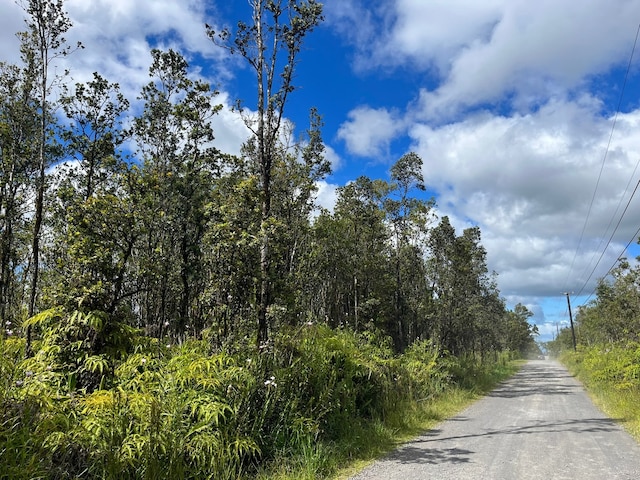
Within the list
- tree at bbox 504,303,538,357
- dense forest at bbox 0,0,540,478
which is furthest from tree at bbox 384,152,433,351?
tree at bbox 504,303,538,357

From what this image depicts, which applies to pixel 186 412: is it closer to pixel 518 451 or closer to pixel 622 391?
pixel 518 451

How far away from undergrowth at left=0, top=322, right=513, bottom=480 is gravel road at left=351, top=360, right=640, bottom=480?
801mm

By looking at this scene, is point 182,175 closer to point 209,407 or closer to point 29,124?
point 29,124

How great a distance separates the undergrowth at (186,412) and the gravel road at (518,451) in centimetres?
80

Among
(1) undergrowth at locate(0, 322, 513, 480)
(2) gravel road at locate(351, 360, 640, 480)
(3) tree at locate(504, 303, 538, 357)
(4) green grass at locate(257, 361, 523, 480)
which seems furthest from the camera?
(3) tree at locate(504, 303, 538, 357)

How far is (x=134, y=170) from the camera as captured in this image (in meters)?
8.52

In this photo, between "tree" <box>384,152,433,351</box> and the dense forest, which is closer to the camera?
the dense forest

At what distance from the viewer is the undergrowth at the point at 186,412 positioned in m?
3.84

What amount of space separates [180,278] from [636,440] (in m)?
14.2

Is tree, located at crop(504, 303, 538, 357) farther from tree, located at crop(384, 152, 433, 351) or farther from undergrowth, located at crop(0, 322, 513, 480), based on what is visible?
undergrowth, located at crop(0, 322, 513, 480)

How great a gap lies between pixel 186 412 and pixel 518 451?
5457mm

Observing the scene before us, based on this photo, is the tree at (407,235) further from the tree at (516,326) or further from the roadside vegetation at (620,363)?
the tree at (516,326)

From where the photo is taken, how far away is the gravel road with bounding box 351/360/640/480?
5993 millimetres

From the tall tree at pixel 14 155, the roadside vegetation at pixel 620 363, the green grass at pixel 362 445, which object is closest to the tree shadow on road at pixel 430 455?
the green grass at pixel 362 445
